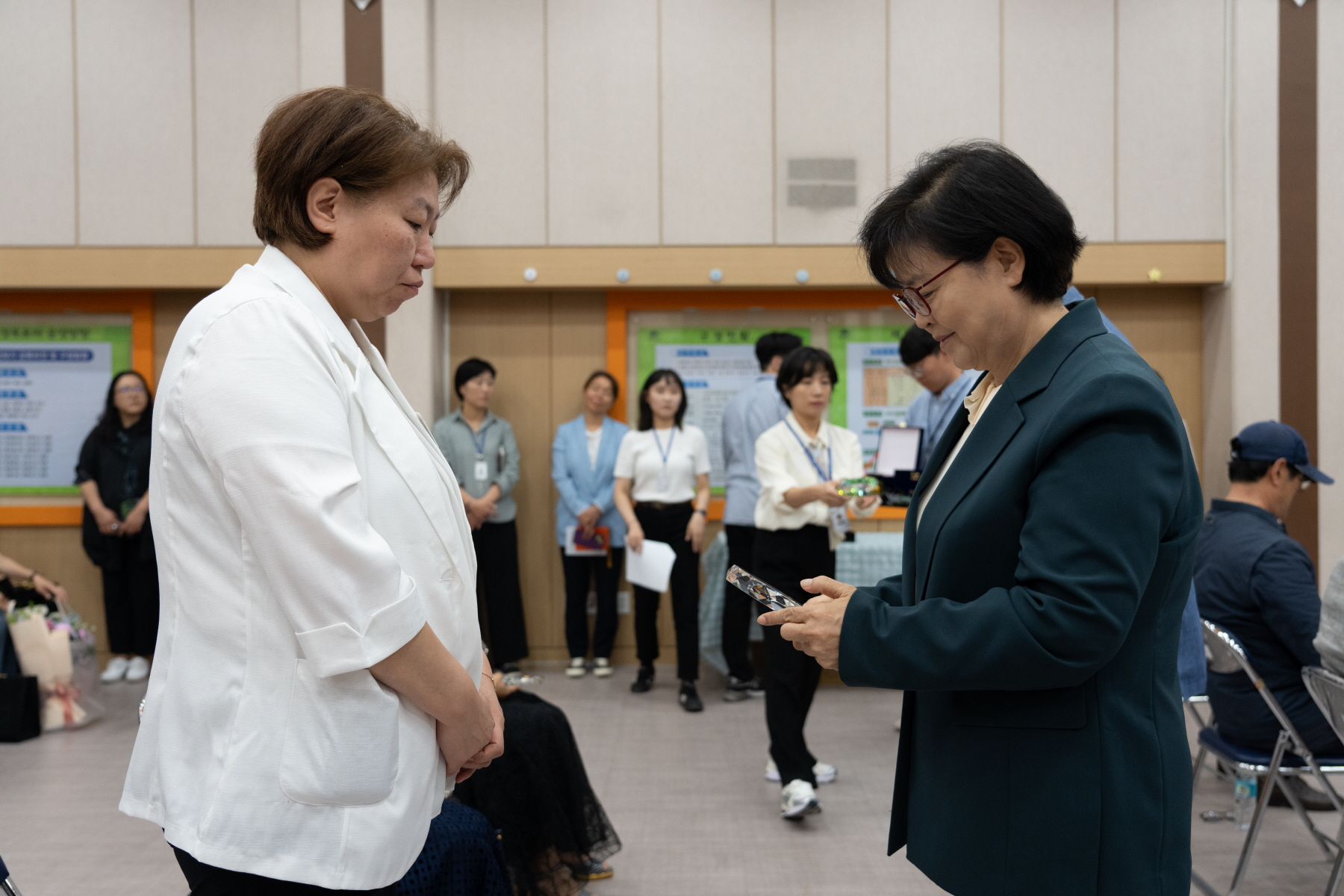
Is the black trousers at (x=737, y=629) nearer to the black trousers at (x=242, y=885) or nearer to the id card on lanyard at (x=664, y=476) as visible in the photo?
the id card on lanyard at (x=664, y=476)

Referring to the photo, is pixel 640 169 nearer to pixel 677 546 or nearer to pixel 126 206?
pixel 677 546

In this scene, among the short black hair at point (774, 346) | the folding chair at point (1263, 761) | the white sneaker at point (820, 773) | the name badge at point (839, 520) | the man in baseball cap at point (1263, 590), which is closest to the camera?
the folding chair at point (1263, 761)

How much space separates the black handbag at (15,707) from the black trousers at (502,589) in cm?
230

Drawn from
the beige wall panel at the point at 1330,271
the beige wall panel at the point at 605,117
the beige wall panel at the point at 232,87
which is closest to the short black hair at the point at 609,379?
the beige wall panel at the point at 605,117

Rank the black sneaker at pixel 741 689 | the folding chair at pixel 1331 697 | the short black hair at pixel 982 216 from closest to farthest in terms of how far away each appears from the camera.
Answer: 1. the short black hair at pixel 982 216
2. the folding chair at pixel 1331 697
3. the black sneaker at pixel 741 689

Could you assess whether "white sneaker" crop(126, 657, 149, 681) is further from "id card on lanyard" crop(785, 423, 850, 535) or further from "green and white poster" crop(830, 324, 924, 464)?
"green and white poster" crop(830, 324, 924, 464)

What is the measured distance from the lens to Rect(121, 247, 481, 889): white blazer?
3.41ft

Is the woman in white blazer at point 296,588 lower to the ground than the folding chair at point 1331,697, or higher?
higher

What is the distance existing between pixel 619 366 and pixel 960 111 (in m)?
2.64

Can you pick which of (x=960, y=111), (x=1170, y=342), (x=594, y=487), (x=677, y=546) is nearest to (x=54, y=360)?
(x=594, y=487)

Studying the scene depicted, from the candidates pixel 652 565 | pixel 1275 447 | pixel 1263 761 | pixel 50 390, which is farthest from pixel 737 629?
pixel 50 390

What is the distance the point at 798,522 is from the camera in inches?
153

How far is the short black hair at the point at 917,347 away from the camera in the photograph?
4395 millimetres

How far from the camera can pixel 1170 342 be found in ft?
20.2
